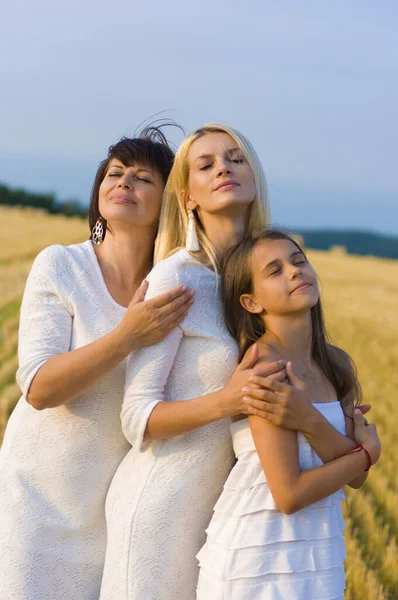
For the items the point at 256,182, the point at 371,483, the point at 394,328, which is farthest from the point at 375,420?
the point at 256,182

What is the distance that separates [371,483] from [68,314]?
4.17m

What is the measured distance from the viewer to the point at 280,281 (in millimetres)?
3070

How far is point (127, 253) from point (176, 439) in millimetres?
857

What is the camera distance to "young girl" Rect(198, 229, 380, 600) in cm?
286

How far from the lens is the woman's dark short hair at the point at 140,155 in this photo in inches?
145

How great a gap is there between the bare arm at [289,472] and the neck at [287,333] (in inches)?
11.6

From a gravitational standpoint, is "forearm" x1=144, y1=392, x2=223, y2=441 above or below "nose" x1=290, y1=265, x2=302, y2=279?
below

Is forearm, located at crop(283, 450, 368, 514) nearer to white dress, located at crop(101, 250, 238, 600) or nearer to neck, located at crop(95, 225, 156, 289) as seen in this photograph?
white dress, located at crop(101, 250, 238, 600)

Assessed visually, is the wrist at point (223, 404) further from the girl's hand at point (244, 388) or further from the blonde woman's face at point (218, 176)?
the blonde woman's face at point (218, 176)

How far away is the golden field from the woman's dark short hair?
2448mm

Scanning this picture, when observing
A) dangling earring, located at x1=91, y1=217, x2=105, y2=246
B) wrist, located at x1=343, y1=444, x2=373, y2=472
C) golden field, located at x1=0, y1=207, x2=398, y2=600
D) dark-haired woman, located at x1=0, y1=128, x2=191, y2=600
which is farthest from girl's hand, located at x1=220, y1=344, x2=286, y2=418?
golden field, located at x1=0, y1=207, x2=398, y2=600

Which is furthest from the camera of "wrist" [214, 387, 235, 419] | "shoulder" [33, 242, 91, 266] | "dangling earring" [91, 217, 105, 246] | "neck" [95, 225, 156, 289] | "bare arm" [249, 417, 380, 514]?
"dangling earring" [91, 217, 105, 246]

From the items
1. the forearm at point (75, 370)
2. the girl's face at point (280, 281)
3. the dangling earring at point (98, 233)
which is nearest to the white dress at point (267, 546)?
the girl's face at point (280, 281)

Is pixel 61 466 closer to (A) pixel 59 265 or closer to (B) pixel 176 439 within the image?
(B) pixel 176 439
